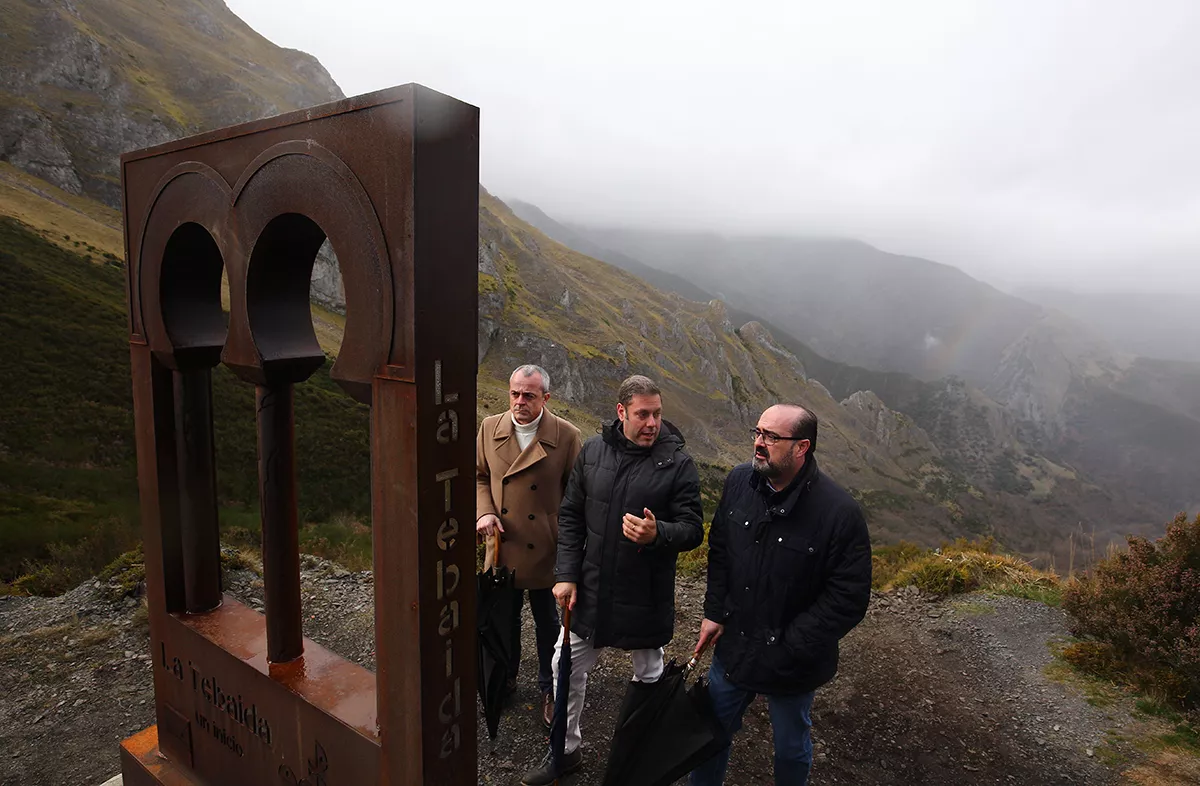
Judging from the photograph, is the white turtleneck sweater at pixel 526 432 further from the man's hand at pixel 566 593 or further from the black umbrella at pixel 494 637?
the man's hand at pixel 566 593

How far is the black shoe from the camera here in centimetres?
380

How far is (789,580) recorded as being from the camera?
9.70ft

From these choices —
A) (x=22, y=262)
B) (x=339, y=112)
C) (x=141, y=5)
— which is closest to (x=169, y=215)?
(x=339, y=112)

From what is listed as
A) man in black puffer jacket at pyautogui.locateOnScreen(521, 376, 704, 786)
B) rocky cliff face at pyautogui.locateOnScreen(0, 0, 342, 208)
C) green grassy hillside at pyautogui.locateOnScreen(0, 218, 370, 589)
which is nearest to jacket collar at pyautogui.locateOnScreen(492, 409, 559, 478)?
man in black puffer jacket at pyautogui.locateOnScreen(521, 376, 704, 786)

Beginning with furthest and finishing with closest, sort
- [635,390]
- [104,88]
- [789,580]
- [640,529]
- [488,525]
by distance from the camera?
[104,88], [488,525], [635,390], [640,529], [789,580]

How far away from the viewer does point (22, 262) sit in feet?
85.3

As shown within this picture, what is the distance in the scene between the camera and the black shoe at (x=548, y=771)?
3.80 meters

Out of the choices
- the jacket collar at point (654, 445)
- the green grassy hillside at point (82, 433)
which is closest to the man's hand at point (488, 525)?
the jacket collar at point (654, 445)

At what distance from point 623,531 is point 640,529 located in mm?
175

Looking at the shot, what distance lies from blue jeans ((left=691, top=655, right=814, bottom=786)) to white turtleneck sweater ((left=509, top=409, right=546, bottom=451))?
172 centimetres

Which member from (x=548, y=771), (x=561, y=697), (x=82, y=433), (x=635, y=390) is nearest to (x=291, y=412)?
(x=635, y=390)

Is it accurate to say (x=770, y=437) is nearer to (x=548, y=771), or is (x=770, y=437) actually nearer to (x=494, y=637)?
(x=494, y=637)

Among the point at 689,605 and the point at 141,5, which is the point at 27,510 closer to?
the point at 689,605

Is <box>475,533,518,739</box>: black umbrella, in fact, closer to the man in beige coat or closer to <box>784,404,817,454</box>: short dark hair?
the man in beige coat
